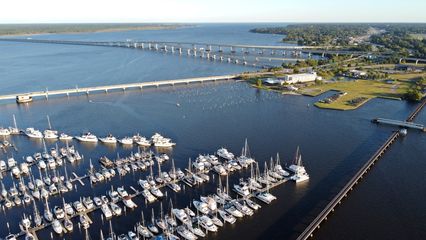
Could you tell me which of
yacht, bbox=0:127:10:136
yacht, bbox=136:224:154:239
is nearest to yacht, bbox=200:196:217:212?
yacht, bbox=136:224:154:239

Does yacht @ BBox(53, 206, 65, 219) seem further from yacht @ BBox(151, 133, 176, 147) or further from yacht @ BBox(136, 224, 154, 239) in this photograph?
yacht @ BBox(151, 133, 176, 147)

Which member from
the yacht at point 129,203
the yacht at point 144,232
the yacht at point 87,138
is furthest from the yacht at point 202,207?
the yacht at point 87,138

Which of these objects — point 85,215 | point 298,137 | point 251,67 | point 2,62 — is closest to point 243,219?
point 85,215

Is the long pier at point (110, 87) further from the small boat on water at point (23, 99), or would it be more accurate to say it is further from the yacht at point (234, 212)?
the yacht at point (234, 212)

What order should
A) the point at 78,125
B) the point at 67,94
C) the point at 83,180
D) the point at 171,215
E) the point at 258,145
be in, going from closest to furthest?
the point at 171,215 < the point at 83,180 < the point at 258,145 < the point at 78,125 < the point at 67,94

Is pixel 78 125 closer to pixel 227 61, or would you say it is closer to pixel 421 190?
pixel 421 190

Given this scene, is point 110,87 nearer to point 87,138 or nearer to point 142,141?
point 87,138
